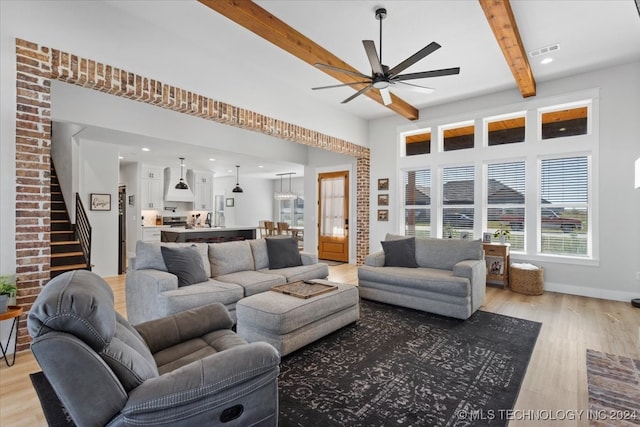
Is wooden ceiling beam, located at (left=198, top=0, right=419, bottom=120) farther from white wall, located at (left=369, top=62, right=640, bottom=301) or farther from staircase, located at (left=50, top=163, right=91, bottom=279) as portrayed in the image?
staircase, located at (left=50, top=163, right=91, bottom=279)

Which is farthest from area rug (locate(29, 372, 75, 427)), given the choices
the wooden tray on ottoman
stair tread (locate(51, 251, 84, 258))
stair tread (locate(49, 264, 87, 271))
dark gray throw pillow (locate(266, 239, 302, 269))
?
stair tread (locate(51, 251, 84, 258))

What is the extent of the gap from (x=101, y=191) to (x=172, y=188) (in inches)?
129

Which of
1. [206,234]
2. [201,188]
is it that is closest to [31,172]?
[206,234]

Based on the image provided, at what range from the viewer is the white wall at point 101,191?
612 cm

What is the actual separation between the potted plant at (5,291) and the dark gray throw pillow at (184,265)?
120cm

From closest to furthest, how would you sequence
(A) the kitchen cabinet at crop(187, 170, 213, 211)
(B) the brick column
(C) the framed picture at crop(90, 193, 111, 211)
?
1. (B) the brick column
2. (C) the framed picture at crop(90, 193, 111, 211)
3. (A) the kitchen cabinet at crop(187, 170, 213, 211)

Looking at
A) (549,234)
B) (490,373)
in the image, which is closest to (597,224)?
(549,234)

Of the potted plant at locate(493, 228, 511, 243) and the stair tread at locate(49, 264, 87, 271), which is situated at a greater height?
the potted plant at locate(493, 228, 511, 243)

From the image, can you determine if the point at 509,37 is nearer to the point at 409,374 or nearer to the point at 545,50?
the point at 545,50

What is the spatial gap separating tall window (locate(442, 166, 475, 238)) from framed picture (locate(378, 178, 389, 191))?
1.19 metres

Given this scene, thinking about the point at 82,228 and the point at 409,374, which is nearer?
the point at 409,374

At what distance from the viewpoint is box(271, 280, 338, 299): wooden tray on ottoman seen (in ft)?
9.85

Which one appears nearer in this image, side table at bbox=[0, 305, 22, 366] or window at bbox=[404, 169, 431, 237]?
side table at bbox=[0, 305, 22, 366]

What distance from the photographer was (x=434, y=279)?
381 centimetres
